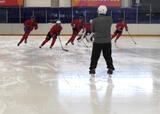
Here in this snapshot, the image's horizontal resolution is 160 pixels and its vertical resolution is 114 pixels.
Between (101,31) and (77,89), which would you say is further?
(101,31)

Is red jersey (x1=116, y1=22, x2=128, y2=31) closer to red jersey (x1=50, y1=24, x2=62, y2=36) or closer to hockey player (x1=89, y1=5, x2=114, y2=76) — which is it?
red jersey (x1=50, y1=24, x2=62, y2=36)

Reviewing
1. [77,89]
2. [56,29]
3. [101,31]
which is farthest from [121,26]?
[77,89]

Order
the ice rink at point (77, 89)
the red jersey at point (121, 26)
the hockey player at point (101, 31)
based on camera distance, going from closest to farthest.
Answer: the ice rink at point (77, 89), the hockey player at point (101, 31), the red jersey at point (121, 26)

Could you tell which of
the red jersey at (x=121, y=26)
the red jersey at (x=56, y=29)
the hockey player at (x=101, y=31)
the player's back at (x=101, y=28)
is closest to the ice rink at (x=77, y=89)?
the hockey player at (x=101, y=31)

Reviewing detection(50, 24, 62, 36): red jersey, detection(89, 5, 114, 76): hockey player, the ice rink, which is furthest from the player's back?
detection(50, 24, 62, 36): red jersey

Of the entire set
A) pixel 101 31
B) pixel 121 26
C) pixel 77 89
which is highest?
pixel 121 26

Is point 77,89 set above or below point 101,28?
below

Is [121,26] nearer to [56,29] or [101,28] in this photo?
[56,29]

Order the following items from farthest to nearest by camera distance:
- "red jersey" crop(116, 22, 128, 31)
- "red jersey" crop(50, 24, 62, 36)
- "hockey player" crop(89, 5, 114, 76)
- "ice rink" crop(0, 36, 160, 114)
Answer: "red jersey" crop(116, 22, 128, 31), "red jersey" crop(50, 24, 62, 36), "hockey player" crop(89, 5, 114, 76), "ice rink" crop(0, 36, 160, 114)

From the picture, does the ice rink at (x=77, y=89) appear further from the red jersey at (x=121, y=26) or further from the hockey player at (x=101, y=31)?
the red jersey at (x=121, y=26)

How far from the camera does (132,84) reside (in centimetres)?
462

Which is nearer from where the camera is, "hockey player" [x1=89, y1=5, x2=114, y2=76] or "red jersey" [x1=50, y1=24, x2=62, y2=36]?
"hockey player" [x1=89, y1=5, x2=114, y2=76]

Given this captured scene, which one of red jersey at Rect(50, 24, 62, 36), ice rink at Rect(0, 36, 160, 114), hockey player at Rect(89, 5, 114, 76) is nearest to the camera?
ice rink at Rect(0, 36, 160, 114)

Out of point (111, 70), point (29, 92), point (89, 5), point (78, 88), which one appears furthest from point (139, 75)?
point (89, 5)
